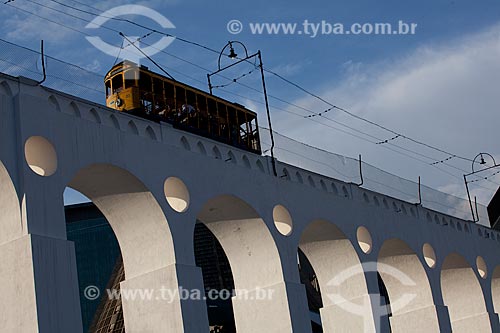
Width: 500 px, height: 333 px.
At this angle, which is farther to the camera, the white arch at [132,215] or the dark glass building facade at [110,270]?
the dark glass building facade at [110,270]

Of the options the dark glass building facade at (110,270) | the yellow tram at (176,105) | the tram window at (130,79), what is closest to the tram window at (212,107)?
the yellow tram at (176,105)

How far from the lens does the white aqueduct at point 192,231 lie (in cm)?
1670

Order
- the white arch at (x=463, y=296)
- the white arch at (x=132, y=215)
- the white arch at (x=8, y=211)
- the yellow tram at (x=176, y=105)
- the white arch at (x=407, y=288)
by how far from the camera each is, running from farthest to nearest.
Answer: the white arch at (x=463, y=296) < the white arch at (x=407, y=288) < the yellow tram at (x=176, y=105) < the white arch at (x=132, y=215) < the white arch at (x=8, y=211)

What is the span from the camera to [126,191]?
784 inches

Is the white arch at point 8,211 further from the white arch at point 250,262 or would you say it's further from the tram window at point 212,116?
the tram window at point 212,116

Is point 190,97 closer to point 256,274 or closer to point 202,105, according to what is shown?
point 202,105

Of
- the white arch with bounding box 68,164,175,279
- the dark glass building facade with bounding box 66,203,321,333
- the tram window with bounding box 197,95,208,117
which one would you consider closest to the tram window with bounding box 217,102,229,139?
the tram window with bounding box 197,95,208,117

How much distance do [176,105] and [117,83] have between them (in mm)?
1910

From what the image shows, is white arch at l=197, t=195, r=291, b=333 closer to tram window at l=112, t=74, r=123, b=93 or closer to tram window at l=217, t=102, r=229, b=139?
tram window at l=217, t=102, r=229, b=139

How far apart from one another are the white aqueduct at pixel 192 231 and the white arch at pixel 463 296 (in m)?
0.05

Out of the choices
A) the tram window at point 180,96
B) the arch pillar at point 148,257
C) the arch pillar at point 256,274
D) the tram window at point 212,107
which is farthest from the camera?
the tram window at point 212,107

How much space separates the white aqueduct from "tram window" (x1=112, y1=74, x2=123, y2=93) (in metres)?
4.52

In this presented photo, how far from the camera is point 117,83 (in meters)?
25.9

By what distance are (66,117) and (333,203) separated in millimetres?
10128
